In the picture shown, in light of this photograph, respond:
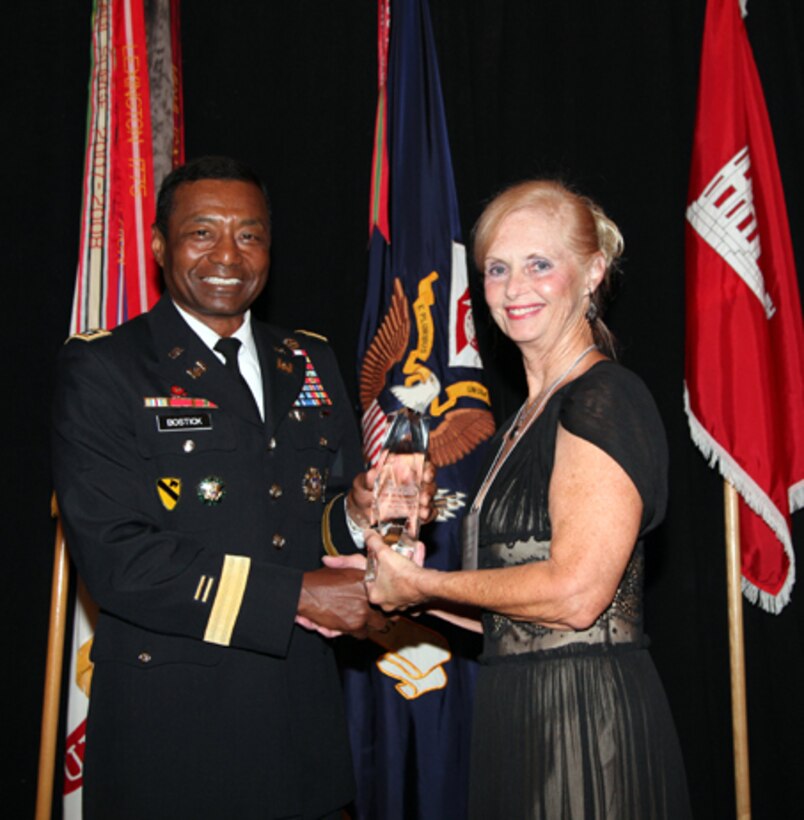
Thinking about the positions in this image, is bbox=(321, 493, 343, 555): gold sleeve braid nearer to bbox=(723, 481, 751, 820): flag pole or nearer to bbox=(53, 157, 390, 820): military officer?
bbox=(53, 157, 390, 820): military officer

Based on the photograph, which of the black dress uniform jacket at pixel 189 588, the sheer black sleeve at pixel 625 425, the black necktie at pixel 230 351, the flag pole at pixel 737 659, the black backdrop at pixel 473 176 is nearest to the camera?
the sheer black sleeve at pixel 625 425

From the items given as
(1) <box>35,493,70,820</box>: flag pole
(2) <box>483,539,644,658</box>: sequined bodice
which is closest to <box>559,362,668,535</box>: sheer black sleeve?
(2) <box>483,539,644,658</box>: sequined bodice

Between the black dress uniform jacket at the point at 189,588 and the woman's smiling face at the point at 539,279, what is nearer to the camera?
the woman's smiling face at the point at 539,279

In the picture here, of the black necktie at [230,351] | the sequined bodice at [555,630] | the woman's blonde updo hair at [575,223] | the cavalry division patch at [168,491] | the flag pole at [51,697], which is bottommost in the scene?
the flag pole at [51,697]

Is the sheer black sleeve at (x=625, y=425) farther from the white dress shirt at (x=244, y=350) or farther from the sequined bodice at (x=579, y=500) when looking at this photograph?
the white dress shirt at (x=244, y=350)

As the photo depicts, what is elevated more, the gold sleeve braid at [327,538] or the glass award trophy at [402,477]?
the glass award trophy at [402,477]

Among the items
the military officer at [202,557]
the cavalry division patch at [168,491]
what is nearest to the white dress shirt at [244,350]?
the military officer at [202,557]

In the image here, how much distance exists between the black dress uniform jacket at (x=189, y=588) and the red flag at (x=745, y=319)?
1.73 meters

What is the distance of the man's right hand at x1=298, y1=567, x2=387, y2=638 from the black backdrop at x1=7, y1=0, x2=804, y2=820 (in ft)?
5.92

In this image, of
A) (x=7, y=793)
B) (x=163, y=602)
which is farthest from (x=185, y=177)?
(x=7, y=793)

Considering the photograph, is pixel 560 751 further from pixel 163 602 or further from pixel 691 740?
pixel 691 740

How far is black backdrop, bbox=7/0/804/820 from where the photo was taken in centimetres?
364

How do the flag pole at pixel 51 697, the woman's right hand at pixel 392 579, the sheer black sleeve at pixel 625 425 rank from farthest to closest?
the flag pole at pixel 51 697 < the woman's right hand at pixel 392 579 < the sheer black sleeve at pixel 625 425

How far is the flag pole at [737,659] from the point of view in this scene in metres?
3.24
